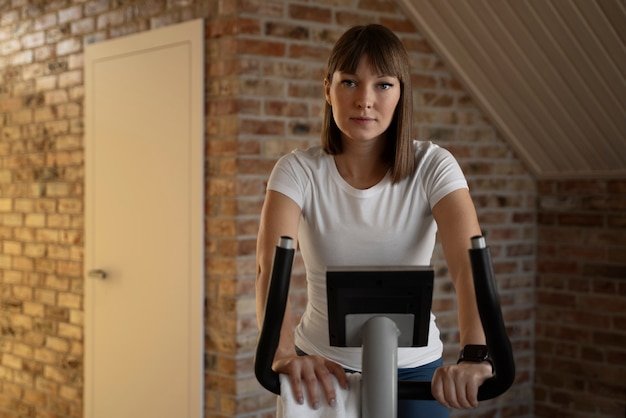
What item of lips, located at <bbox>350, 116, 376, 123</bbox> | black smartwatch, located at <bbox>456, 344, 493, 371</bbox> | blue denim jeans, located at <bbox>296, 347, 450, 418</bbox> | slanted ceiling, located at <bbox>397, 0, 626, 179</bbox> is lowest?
blue denim jeans, located at <bbox>296, 347, 450, 418</bbox>

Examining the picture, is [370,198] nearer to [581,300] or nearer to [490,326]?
[490,326]

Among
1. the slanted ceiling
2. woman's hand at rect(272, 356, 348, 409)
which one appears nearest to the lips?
woman's hand at rect(272, 356, 348, 409)

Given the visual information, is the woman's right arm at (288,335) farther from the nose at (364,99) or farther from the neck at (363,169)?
the nose at (364,99)

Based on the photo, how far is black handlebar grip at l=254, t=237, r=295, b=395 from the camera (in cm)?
152

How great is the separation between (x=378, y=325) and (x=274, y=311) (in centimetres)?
19

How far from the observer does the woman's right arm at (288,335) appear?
5.32 ft

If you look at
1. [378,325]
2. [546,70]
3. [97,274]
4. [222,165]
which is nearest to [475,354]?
[378,325]

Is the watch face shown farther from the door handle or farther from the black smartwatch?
the door handle

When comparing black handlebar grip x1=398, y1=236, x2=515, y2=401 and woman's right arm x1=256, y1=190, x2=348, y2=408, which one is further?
woman's right arm x1=256, y1=190, x2=348, y2=408

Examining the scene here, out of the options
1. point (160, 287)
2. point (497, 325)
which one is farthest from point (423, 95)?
point (497, 325)

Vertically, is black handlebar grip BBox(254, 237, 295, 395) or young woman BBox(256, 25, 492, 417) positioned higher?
young woman BBox(256, 25, 492, 417)

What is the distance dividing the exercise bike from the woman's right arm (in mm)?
43

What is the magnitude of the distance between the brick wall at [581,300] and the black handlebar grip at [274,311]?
285 centimetres

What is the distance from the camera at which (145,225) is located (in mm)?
4059
